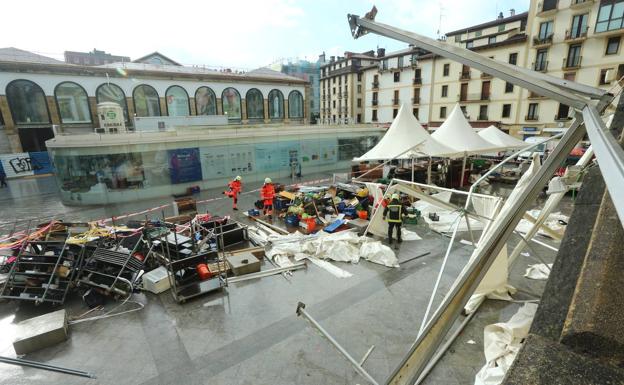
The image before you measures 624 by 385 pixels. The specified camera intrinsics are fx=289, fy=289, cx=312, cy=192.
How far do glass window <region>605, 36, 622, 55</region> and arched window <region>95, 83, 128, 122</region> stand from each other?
4335 cm

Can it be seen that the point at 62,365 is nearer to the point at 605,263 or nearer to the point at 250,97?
the point at 605,263

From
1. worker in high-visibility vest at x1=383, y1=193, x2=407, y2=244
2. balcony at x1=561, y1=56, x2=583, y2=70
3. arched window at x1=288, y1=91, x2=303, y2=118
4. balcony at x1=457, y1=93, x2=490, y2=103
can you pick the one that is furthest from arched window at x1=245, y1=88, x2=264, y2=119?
balcony at x1=561, y1=56, x2=583, y2=70

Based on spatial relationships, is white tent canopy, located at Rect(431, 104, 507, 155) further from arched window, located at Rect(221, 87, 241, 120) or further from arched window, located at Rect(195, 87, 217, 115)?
arched window, located at Rect(195, 87, 217, 115)

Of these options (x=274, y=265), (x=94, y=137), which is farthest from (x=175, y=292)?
(x=94, y=137)

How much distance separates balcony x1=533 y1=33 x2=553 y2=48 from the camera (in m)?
28.9

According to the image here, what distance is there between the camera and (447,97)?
38.1m

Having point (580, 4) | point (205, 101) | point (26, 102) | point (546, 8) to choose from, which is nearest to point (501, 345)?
point (205, 101)

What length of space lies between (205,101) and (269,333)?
2788cm

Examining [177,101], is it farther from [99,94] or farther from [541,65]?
[541,65]

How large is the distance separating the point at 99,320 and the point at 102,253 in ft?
5.63

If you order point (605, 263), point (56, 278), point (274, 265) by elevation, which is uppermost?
point (605, 263)

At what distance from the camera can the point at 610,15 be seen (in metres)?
25.1

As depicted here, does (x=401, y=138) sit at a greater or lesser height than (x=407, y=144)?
greater

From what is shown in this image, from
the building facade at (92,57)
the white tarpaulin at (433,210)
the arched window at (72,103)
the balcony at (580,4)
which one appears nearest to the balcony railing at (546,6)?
the balcony at (580,4)
